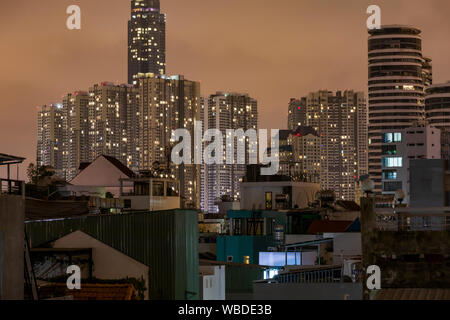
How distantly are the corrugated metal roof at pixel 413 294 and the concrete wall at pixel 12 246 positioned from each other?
8622mm

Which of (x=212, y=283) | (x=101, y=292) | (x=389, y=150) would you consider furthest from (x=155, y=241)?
(x=389, y=150)

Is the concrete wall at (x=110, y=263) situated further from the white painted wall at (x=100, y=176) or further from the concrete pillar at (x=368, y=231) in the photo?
the white painted wall at (x=100, y=176)

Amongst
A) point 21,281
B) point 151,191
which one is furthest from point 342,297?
point 151,191

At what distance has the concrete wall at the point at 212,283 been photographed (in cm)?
2808

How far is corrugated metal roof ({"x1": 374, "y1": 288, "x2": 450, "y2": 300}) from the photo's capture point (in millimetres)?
19466

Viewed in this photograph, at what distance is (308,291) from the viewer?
24.2 metres

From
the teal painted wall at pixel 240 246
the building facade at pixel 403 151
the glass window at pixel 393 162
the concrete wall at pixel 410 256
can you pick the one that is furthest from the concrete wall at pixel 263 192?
the concrete wall at pixel 410 256

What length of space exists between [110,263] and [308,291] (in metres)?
5.80

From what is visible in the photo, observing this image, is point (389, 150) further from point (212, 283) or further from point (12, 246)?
point (12, 246)

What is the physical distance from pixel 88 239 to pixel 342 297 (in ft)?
24.9

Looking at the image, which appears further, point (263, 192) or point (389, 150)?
point (389, 150)

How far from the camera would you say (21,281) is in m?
16.4

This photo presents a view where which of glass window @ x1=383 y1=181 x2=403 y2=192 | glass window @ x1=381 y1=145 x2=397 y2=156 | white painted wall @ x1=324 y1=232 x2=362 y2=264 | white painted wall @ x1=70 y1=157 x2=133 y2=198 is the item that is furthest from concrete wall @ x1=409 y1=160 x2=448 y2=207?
glass window @ x1=381 y1=145 x2=397 y2=156

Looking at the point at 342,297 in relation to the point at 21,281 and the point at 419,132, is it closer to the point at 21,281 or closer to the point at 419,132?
the point at 21,281
